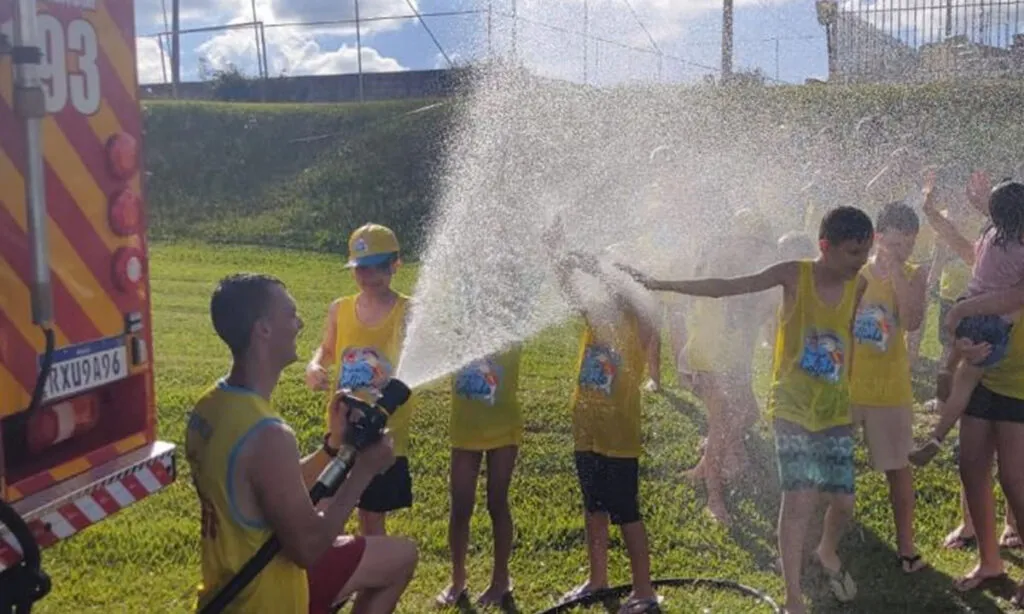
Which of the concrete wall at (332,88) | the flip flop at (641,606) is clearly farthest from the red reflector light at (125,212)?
the concrete wall at (332,88)

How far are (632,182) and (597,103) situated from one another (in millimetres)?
1550

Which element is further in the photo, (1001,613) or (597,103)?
(597,103)

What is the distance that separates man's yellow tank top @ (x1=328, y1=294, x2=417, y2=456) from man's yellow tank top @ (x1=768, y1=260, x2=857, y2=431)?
158 cm

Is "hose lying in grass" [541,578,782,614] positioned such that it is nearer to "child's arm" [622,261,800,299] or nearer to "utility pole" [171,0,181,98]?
"child's arm" [622,261,800,299]

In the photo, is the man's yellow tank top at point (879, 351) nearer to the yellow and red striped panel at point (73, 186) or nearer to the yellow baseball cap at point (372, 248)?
the yellow baseball cap at point (372, 248)

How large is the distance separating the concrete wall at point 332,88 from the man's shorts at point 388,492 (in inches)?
A: 781

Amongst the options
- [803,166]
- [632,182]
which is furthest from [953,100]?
[632,182]

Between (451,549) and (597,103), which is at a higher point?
(597,103)

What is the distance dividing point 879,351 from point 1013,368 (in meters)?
0.61

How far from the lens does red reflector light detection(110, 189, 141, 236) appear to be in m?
3.64

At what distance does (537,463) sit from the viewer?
6984 millimetres

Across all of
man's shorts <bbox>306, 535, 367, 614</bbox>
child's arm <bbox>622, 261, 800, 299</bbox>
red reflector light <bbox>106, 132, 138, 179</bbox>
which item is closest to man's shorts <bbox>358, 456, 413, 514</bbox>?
man's shorts <bbox>306, 535, 367, 614</bbox>

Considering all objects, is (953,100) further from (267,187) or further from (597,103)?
(267,187)

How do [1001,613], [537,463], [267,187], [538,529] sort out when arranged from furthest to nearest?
[267,187]
[537,463]
[538,529]
[1001,613]
